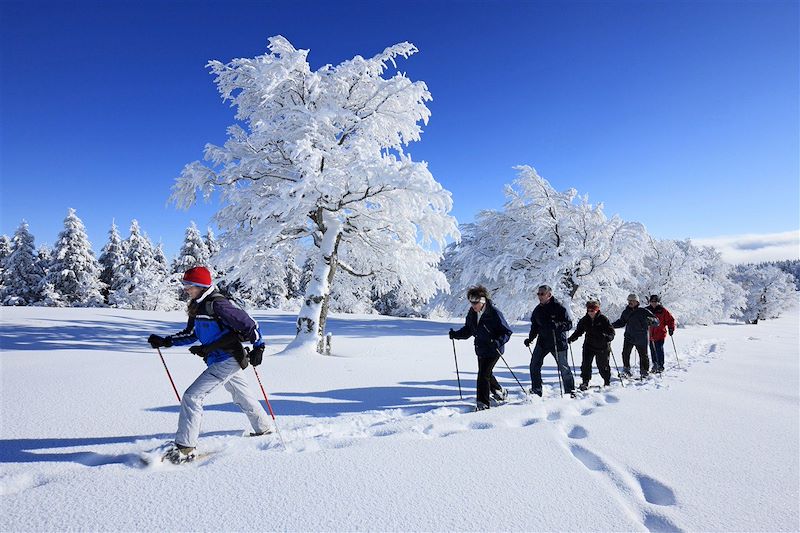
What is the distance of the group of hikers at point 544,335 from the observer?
553 cm

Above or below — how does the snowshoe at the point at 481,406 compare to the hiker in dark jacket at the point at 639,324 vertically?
A: below

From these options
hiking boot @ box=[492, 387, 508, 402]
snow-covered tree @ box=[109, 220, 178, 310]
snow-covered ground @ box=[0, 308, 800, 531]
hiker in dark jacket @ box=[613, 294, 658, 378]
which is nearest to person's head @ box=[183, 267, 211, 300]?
snow-covered ground @ box=[0, 308, 800, 531]

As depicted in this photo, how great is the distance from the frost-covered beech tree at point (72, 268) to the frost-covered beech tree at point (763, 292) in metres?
79.6

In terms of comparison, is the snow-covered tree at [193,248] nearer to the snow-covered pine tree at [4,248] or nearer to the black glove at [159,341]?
the snow-covered pine tree at [4,248]

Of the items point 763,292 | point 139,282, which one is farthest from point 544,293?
point 763,292

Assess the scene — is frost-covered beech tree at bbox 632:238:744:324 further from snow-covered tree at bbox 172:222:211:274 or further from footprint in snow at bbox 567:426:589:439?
snow-covered tree at bbox 172:222:211:274

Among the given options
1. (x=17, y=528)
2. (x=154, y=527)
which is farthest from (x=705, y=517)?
(x=17, y=528)

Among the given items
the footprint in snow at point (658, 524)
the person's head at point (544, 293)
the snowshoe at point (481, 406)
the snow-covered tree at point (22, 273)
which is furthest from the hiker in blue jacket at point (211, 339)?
the snow-covered tree at point (22, 273)

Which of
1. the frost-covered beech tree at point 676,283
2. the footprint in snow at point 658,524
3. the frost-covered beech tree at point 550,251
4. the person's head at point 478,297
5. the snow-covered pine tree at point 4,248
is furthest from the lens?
the snow-covered pine tree at point 4,248

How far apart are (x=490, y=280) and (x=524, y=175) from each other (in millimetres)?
5619

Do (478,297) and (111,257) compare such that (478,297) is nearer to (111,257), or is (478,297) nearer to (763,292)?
(111,257)

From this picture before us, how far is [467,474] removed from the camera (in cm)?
312

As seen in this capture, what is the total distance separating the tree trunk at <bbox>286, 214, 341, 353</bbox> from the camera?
1003 centimetres

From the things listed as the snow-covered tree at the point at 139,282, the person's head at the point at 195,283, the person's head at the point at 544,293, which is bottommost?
the person's head at the point at 544,293
